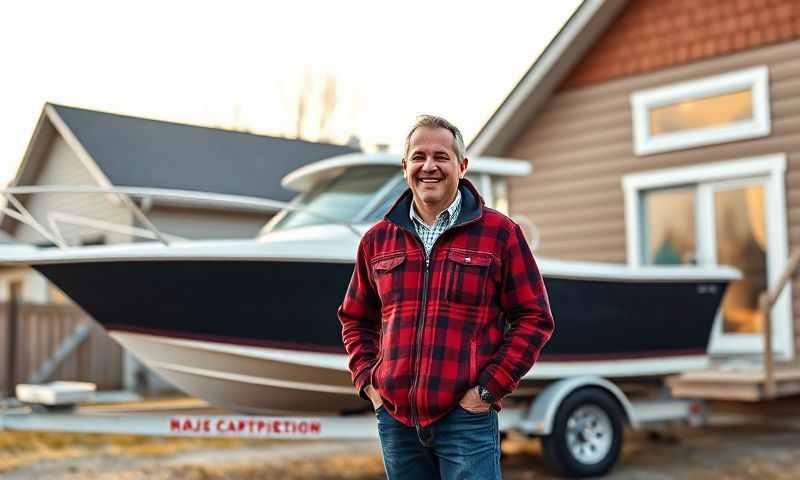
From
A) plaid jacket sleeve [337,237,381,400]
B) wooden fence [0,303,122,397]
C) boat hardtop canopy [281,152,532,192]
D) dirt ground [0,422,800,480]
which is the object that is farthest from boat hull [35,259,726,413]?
wooden fence [0,303,122,397]

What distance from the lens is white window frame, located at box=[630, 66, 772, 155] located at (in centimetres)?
908

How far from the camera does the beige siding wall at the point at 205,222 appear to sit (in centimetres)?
1554

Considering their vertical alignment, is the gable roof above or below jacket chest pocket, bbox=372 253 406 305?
above

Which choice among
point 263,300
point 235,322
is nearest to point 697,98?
point 263,300

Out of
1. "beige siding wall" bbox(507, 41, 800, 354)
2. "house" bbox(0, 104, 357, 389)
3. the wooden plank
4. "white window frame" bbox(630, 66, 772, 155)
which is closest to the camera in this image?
"white window frame" bbox(630, 66, 772, 155)

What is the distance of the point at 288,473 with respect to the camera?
23.4ft

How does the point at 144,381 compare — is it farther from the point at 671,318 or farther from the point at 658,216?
the point at 671,318

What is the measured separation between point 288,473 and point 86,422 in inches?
75.9

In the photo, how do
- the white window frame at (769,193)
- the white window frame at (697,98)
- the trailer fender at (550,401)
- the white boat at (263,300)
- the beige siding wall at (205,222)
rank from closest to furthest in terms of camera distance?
the white boat at (263,300)
the trailer fender at (550,401)
the white window frame at (769,193)
the white window frame at (697,98)
the beige siding wall at (205,222)

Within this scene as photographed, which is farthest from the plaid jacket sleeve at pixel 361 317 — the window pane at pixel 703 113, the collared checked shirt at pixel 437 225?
the window pane at pixel 703 113

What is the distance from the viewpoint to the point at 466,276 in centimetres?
265

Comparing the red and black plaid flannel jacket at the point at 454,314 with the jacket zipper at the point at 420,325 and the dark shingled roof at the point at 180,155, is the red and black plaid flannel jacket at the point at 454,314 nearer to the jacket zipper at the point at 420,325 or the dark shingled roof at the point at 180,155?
the jacket zipper at the point at 420,325

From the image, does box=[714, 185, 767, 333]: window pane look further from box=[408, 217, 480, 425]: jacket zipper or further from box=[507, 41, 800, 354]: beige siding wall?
box=[408, 217, 480, 425]: jacket zipper

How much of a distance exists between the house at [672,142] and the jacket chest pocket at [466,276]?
7.05 metres
